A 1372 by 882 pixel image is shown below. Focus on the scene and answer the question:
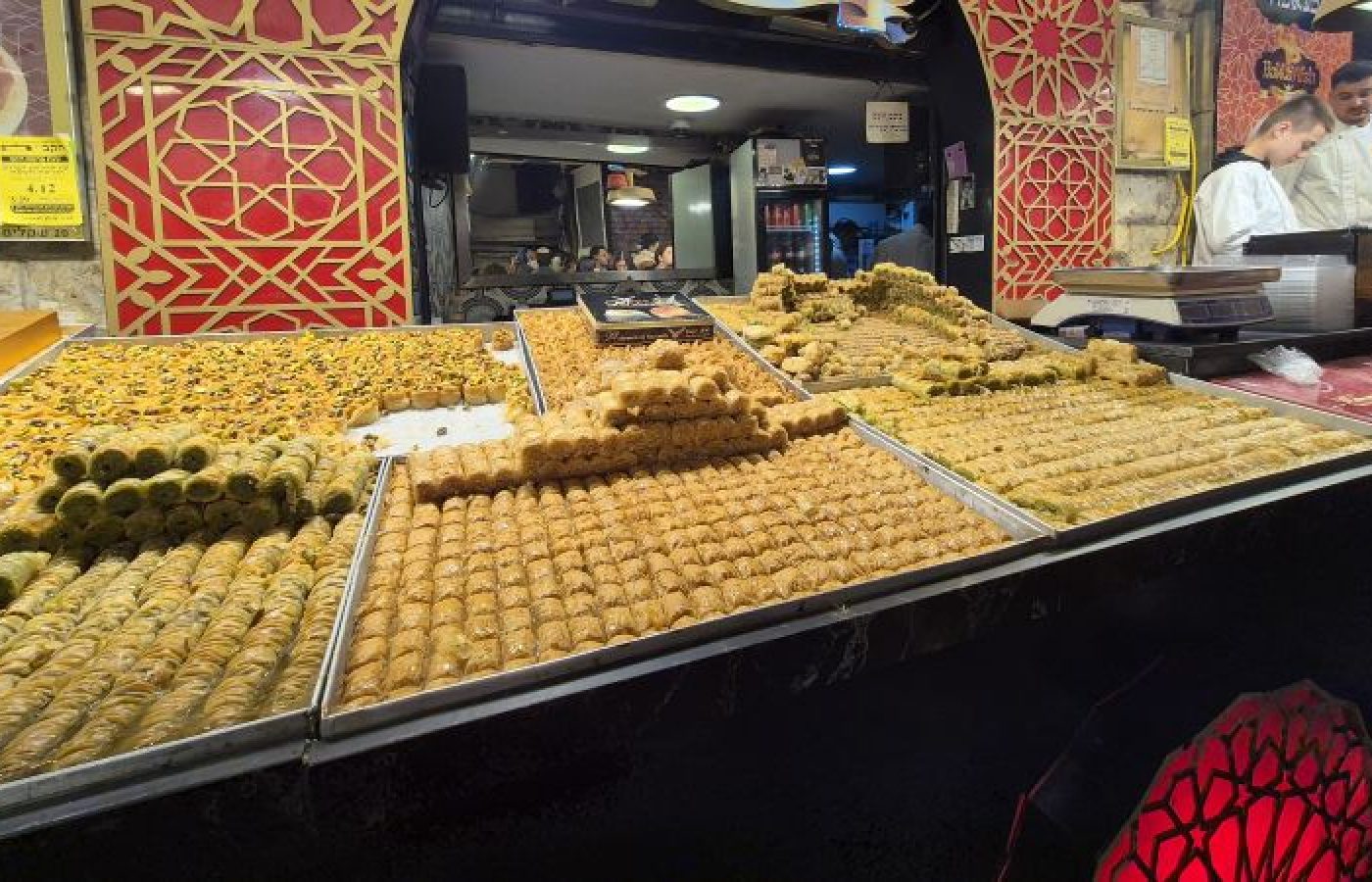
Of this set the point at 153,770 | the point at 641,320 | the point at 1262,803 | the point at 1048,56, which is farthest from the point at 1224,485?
the point at 1048,56

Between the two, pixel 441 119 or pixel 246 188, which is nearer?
pixel 246 188

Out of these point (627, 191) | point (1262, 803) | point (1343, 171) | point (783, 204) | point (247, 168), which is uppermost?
point (627, 191)

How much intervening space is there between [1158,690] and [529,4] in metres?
5.32

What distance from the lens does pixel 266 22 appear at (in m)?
3.79

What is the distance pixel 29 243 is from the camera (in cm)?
349

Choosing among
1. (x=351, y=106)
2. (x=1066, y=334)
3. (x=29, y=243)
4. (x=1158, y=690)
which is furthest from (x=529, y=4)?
(x=1158, y=690)

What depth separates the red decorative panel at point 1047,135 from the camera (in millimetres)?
5793

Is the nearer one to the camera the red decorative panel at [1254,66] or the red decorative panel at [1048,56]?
the red decorative panel at [1048,56]

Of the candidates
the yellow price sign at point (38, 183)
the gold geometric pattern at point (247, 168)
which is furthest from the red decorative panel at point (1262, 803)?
the yellow price sign at point (38, 183)

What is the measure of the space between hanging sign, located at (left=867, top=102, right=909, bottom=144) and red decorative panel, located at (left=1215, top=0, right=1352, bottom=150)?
2977mm

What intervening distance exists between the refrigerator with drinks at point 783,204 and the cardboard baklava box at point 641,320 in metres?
4.74

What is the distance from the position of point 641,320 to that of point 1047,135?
461 centimetres

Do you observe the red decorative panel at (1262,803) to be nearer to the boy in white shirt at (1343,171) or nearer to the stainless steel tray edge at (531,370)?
the stainless steel tray edge at (531,370)

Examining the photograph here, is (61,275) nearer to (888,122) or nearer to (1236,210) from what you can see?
(888,122)
